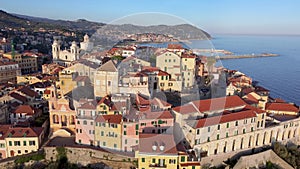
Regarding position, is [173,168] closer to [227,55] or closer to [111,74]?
[111,74]

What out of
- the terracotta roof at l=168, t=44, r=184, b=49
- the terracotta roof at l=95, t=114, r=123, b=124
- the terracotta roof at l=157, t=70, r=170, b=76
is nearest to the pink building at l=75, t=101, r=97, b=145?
the terracotta roof at l=95, t=114, r=123, b=124

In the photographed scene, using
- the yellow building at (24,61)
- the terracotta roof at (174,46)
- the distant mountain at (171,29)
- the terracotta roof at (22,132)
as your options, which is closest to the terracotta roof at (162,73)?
the distant mountain at (171,29)

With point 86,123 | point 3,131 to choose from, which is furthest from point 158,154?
point 3,131

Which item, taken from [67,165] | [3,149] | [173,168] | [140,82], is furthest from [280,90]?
[3,149]

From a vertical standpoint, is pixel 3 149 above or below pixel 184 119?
below

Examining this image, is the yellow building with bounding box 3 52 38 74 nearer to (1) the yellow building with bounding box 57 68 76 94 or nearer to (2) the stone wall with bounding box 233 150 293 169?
(1) the yellow building with bounding box 57 68 76 94

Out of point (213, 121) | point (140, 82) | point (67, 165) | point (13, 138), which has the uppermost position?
point (140, 82)

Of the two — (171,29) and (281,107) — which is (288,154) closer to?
(281,107)
